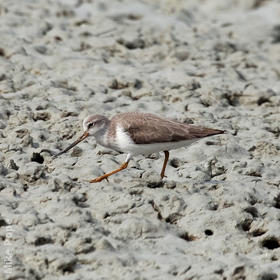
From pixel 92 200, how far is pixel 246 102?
4.17 meters

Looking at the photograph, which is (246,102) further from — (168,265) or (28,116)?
(168,265)

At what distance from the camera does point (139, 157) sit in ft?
28.6

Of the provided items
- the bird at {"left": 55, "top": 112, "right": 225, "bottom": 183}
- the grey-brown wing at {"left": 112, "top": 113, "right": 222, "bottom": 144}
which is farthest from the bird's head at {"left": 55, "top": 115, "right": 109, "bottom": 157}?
the grey-brown wing at {"left": 112, "top": 113, "right": 222, "bottom": 144}

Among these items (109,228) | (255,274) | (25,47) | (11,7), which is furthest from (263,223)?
(11,7)

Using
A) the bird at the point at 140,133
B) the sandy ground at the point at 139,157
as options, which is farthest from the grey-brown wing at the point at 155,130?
the sandy ground at the point at 139,157

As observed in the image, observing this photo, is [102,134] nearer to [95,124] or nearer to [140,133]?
[95,124]

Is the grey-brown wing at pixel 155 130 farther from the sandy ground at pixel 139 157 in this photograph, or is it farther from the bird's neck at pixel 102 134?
the sandy ground at pixel 139 157

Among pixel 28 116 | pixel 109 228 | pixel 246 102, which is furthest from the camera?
pixel 246 102

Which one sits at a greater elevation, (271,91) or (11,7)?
(11,7)

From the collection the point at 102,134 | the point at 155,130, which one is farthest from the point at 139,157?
the point at 155,130

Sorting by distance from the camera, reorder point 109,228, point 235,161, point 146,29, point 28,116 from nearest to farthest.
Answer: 1. point 109,228
2. point 235,161
3. point 28,116
4. point 146,29

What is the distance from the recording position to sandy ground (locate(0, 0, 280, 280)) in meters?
6.41

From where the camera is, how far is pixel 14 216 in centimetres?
680

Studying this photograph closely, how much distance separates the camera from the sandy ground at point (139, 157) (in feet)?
21.0
